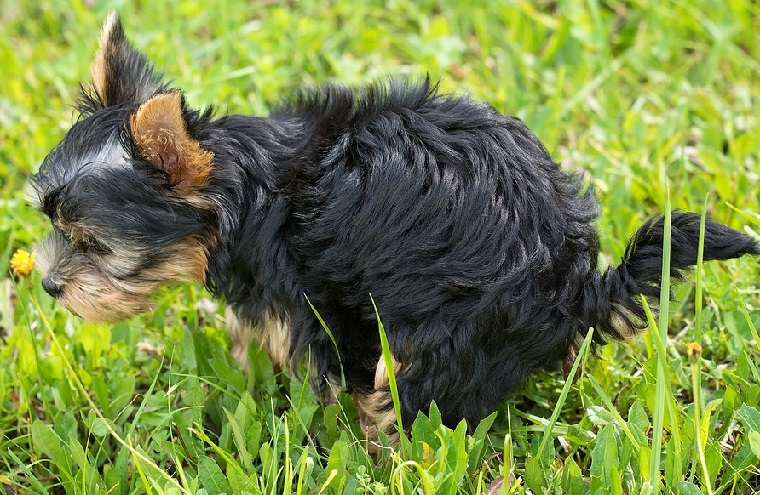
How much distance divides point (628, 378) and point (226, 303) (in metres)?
1.57

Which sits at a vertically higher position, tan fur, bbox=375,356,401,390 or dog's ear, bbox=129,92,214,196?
dog's ear, bbox=129,92,214,196

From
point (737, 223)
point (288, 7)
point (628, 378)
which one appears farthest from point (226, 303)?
point (288, 7)

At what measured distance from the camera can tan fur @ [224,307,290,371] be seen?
320 cm

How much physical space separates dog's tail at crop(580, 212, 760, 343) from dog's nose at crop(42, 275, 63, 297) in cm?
191

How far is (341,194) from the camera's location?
116 inches

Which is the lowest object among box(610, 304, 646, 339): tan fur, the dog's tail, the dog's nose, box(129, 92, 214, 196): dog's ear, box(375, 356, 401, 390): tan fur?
box(375, 356, 401, 390): tan fur

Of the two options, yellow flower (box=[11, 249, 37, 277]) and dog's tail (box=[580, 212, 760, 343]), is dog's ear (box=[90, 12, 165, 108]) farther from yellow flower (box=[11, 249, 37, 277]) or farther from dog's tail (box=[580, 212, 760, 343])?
dog's tail (box=[580, 212, 760, 343])

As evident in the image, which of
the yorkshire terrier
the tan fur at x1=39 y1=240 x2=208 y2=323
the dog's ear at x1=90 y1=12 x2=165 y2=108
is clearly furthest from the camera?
the dog's ear at x1=90 y1=12 x2=165 y2=108

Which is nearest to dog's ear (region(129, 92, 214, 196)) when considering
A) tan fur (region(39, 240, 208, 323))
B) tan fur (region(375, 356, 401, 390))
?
tan fur (region(39, 240, 208, 323))

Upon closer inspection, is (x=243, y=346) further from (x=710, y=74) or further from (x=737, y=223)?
(x=710, y=74)

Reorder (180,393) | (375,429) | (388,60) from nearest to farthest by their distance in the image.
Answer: (375,429) < (180,393) < (388,60)

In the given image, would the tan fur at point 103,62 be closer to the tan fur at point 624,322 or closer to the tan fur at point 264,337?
the tan fur at point 264,337

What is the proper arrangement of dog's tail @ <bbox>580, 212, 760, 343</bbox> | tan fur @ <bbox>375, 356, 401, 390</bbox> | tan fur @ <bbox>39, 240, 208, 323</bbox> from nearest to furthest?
dog's tail @ <bbox>580, 212, 760, 343</bbox>, tan fur @ <bbox>375, 356, 401, 390</bbox>, tan fur @ <bbox>39, 240, 208, 323</bbox>

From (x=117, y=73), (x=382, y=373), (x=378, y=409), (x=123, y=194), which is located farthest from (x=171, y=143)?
(x=378, y=409)
